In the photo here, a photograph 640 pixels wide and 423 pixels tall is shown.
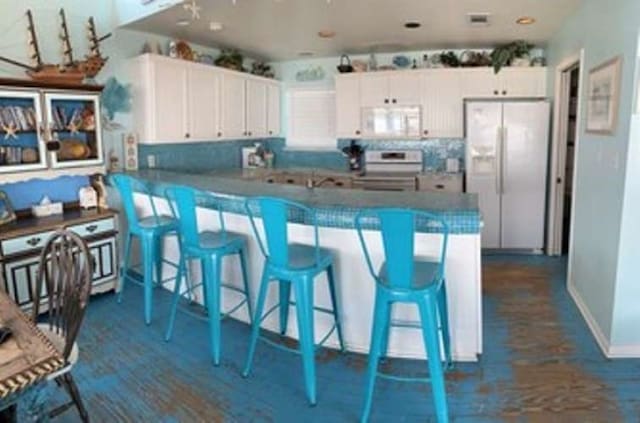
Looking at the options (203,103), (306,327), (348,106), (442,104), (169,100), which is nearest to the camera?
(306,327)

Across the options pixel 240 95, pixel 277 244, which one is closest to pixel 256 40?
pixel 240 95

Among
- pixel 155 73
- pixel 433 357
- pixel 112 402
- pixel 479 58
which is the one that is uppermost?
pixel 479 58

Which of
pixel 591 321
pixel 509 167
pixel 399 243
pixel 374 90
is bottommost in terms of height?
pixel 591 321

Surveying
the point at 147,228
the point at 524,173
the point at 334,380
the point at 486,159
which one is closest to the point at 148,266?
the point at 147,228

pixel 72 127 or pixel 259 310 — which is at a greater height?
pixel 72 127

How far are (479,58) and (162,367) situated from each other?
455 centimetres

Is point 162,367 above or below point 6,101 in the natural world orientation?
below

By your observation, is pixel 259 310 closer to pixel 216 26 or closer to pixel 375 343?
pixel 375 343

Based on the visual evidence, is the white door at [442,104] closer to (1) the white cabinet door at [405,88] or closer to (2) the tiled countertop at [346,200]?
(1) the white cabinet door at [405,88]

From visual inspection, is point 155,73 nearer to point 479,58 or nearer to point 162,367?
point 162,367

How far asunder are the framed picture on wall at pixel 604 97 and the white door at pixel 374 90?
2367 millimetres

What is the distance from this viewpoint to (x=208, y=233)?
320cm

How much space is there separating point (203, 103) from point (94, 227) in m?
1.83

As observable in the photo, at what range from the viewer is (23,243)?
10.8 feet
